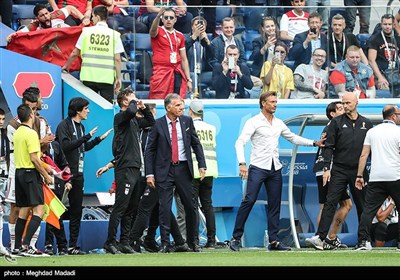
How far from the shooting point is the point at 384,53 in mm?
21891

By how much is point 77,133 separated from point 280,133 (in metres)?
3.02

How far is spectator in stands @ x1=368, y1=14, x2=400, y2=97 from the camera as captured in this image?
21828 mm

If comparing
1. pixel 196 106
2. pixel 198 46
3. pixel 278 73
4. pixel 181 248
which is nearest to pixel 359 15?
pixel 278 73

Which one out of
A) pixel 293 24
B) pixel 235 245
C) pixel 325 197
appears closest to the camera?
pixel 235 245

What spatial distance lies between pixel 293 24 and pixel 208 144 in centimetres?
312

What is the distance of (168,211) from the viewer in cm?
1773

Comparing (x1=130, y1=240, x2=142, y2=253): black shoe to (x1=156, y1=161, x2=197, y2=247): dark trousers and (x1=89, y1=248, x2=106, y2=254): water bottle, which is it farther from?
(x1=156, y1=161, x2=197, y2=247): dark trousers

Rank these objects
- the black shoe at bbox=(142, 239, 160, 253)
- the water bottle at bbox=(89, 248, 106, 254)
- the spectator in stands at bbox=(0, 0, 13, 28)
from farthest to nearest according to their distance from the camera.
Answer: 1. the spectator in stands at bbox=(0, 0, 13, 28)
2. the water bottle at bbox=(89, 248, 106, 254)
3. the black shoe at bbox=(142, 239, 160, 253)

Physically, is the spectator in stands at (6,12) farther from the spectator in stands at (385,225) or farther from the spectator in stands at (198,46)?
the spectator in stands at (385,225)

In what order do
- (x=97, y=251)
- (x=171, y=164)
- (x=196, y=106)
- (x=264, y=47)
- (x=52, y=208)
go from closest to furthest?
(x=52, y=208) < (x=171, y=164) < (x=97, y=251) < (x=196, y=106) < (x=264, y=47)

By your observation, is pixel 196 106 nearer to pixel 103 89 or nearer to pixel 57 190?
pixel 57 190

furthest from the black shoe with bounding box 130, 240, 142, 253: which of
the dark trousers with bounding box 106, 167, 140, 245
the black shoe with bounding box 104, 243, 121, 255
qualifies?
the black shoe with bounding box 104, 243, 121, 255
